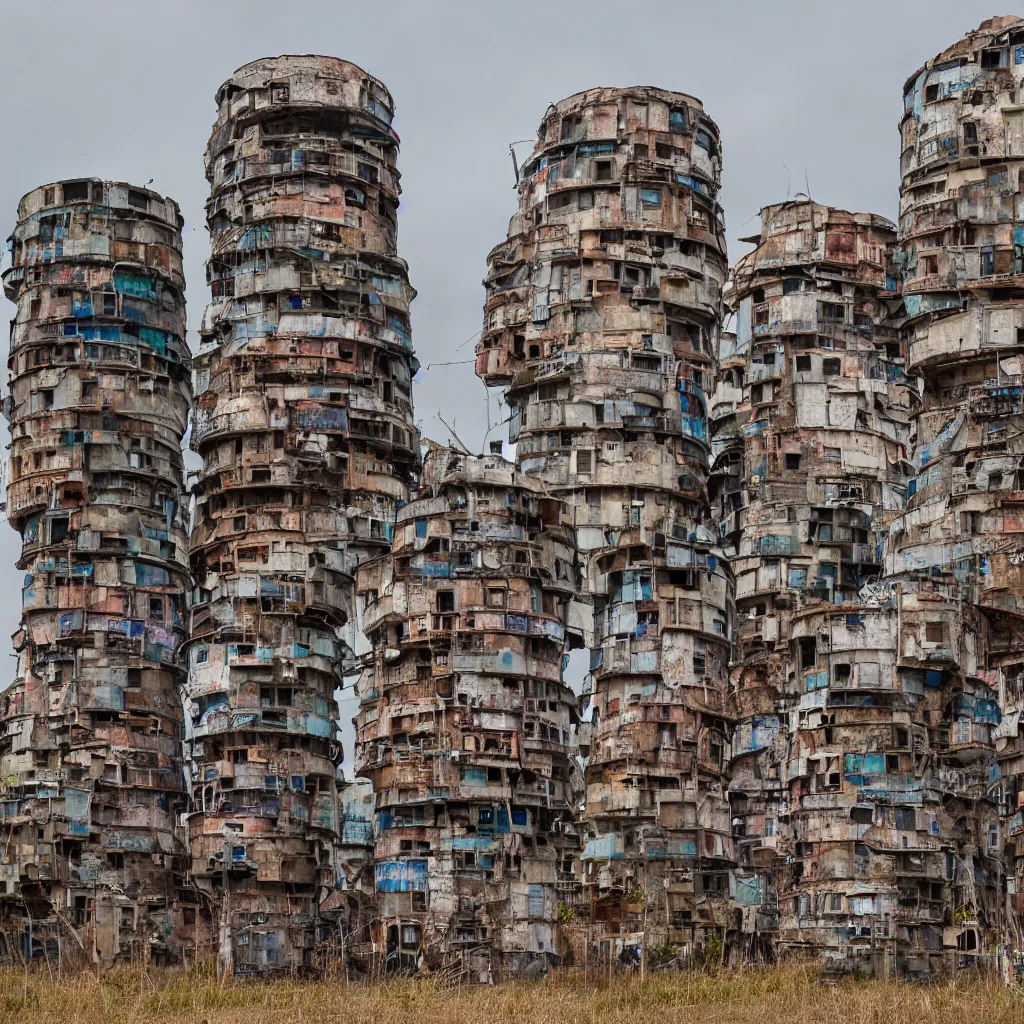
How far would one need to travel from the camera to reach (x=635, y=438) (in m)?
124

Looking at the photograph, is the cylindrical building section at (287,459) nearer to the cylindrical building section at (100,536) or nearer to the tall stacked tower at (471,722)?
the cylindrical building section at (100,536)

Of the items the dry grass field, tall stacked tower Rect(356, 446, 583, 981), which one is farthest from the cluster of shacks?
the dry grass field

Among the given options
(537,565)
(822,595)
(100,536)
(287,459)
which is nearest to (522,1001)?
(537,565)

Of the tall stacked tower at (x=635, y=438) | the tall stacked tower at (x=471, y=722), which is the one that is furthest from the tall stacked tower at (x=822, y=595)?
the tall stacked tower at (x=471, y=722)

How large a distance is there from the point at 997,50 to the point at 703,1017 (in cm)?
5250

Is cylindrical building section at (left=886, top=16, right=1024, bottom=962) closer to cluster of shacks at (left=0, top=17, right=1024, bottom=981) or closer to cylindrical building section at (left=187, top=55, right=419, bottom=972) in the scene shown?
cluster of shacks at (left=0, top=17, right=1024, bottom=981)

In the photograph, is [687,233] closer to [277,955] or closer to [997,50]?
[997,50]

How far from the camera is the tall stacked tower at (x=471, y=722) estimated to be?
10731 centimetres

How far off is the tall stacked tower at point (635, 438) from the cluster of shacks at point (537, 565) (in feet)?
0.60

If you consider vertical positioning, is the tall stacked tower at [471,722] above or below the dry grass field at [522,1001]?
above

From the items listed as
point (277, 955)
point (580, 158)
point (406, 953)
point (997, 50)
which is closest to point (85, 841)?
point (277, 955)

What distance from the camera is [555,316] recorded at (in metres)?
127

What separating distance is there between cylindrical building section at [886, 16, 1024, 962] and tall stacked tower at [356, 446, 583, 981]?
1383cm

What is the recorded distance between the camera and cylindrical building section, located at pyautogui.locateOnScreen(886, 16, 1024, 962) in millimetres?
110875
